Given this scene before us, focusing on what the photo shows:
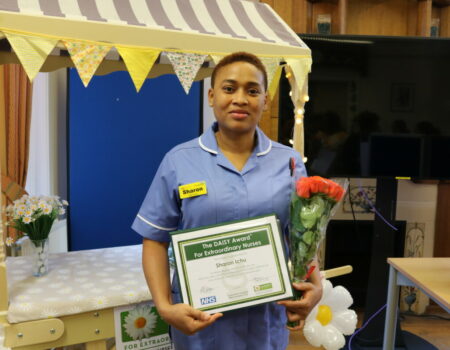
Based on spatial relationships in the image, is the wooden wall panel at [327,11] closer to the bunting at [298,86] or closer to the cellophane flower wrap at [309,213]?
the bunting at [298,86]

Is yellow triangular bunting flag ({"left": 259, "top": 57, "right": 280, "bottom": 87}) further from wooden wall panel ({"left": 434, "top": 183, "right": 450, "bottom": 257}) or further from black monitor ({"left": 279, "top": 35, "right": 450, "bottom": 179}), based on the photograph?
wooden wall panel ({"left": 434, "top": 183, "right": 450, "bottom": 257})

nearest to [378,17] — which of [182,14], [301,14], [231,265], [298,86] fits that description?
[301,14]

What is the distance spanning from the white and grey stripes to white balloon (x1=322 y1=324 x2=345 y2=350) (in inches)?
57.5

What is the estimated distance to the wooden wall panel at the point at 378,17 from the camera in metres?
3.33

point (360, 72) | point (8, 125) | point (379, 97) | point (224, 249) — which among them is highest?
point (360, 72)

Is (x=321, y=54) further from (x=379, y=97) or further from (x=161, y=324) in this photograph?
(x=161, y=324)

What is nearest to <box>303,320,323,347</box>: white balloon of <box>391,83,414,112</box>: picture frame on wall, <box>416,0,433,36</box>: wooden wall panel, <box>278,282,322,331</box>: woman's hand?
<box>278,282,322,331</box>: woman's hand

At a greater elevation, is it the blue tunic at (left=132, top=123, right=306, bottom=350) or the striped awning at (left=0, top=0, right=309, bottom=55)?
the striped awning at (left=0, top=0, right=309, bottom=55)

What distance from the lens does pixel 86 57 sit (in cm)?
175

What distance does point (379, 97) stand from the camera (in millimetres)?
2680

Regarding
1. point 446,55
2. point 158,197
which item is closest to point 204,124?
point 446,55

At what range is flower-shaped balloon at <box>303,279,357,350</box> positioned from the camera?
1.62m

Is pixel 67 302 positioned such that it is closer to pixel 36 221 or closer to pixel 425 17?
pixel 36 221

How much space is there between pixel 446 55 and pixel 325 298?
1.90 m
